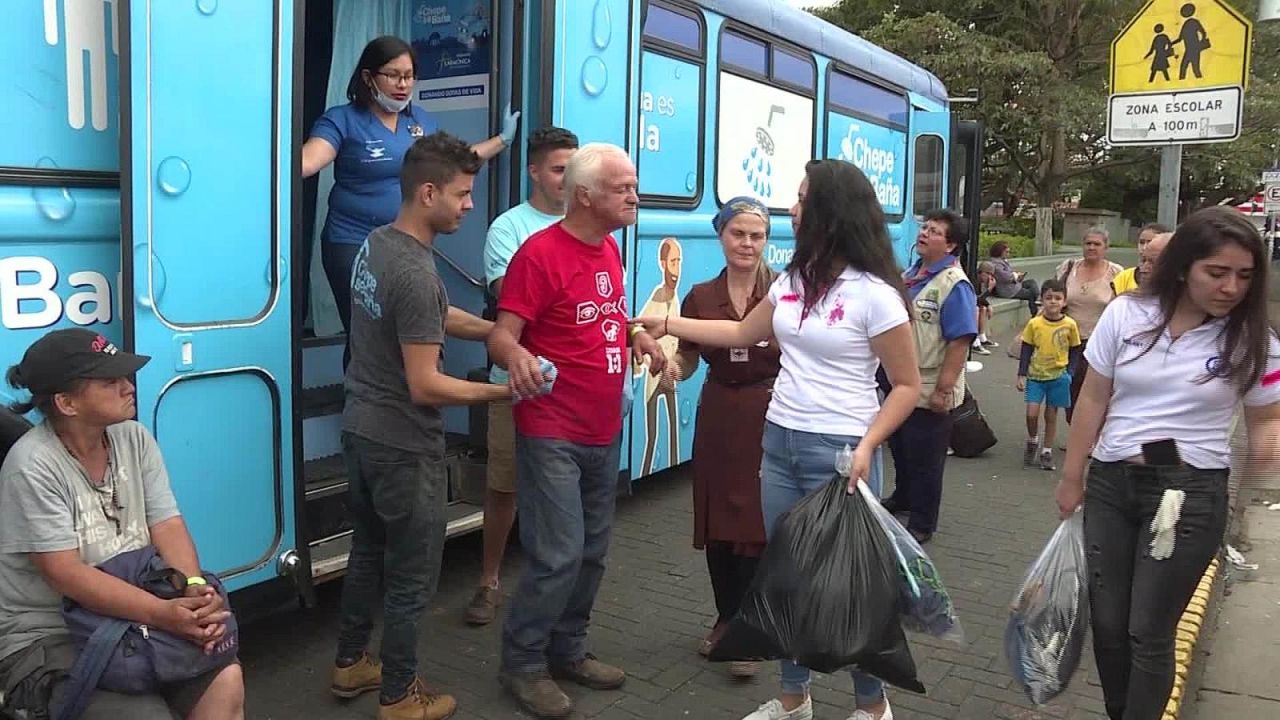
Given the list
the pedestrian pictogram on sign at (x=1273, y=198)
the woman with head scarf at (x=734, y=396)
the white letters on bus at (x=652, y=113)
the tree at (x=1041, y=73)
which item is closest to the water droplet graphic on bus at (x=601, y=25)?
the white letters on bus at (x=652, y=113)

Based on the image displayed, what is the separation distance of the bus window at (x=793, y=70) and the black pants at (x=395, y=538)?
4071mm

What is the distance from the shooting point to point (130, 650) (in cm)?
251

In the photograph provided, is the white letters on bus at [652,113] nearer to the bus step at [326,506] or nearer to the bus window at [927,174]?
the bus step at [326,506]


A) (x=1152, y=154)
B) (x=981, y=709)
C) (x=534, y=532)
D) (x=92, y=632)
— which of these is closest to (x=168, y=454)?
(x=92, y=632)

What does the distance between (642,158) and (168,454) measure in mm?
2888

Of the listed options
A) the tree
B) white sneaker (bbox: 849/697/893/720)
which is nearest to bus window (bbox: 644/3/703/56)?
white sneaker (bbox: 849/697/893/720)

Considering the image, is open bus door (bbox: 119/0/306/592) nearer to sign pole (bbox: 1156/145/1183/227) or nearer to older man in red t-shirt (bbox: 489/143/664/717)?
older man in red t-shirt (bbox: 489/143/664/717)

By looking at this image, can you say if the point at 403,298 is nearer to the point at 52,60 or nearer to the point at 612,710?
the point at 52,60

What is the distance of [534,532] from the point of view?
3453mm

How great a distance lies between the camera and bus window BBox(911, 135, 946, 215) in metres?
9.13

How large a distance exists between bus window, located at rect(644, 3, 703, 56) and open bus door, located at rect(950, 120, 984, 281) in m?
4.53

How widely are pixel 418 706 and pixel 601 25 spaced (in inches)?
118

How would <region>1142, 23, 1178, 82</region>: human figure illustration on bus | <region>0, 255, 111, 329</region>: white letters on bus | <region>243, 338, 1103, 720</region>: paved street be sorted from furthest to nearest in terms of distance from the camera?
<region>1142, 23, 1178, 82</region>: human figure illustration on bus → <region>243, 338, 1103, 720</region>: paved street → <region>0, 255, 111, 329</region>: white letters on bus

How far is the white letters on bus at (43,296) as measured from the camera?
111 inches
